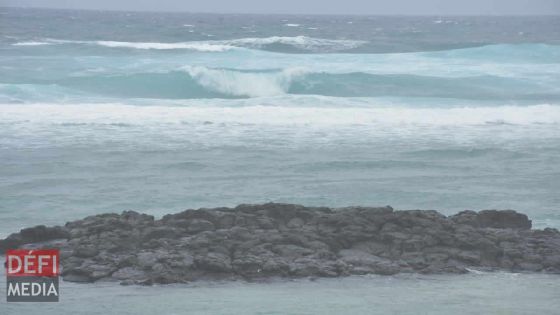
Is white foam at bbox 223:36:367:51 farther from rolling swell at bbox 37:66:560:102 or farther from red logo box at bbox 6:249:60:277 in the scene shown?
red logo box at bbox 6:249:60:277

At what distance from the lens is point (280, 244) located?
10430 mm

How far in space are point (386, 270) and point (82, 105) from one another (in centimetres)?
1585

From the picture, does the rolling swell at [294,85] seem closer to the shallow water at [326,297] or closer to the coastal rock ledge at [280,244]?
the coastal rock ledge at [280,244]

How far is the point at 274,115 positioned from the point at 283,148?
5013 millimetres

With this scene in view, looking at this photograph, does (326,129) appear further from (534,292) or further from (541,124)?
(534,292)

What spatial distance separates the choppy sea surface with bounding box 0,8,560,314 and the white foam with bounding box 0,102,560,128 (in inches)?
2.3

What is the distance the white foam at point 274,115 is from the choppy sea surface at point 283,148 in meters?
0.06

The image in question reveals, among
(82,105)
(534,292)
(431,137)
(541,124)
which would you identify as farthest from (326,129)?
(534,292)

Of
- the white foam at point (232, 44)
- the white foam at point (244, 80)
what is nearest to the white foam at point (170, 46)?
the white foam at point (232, 44)

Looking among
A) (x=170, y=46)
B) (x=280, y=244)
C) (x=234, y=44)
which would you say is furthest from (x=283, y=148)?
(x=234, y=44)

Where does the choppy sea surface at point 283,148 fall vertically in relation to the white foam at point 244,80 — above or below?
below

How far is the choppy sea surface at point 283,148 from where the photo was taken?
945 cm

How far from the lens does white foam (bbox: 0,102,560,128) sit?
73.0 feet

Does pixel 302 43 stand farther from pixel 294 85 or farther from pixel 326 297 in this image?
pixel 326 297
